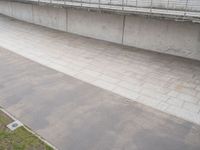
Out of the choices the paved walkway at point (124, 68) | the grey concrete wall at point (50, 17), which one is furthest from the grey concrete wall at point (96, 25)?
the grey concrete wall at point (50, 17)

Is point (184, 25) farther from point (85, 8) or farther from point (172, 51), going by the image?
point (85, 8)

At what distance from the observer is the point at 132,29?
12320mm

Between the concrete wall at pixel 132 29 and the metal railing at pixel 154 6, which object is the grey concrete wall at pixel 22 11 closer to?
the concrete wall at pixel 132 29

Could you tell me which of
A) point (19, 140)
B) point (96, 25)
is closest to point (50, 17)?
point (96, 25)

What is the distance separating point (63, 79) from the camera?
9414 mm

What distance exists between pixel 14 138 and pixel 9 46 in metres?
9.13

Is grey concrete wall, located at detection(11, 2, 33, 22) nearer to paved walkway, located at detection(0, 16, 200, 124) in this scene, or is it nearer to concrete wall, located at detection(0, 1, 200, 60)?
concrete wall, located at detection(0, 1, 200, 60)

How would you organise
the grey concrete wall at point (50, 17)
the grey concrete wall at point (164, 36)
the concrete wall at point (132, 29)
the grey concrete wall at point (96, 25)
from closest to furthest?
the grey concrete wall at point (164, 36)
the concrete wall at point (132, 29)
the grey concrete wall at point (96, 25)
the grey concrete wall at point (50, 17)

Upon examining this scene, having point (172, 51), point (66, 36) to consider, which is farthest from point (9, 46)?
point (172, 51)

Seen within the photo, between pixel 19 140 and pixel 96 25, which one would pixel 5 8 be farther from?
pixel 19 140

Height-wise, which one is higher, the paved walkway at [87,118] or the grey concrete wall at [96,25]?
the grey concrete wall at [96,25]

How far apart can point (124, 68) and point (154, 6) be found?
11.2 ft

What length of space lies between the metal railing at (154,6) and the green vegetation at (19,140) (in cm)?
774

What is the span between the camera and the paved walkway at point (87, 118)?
19.3 ft
